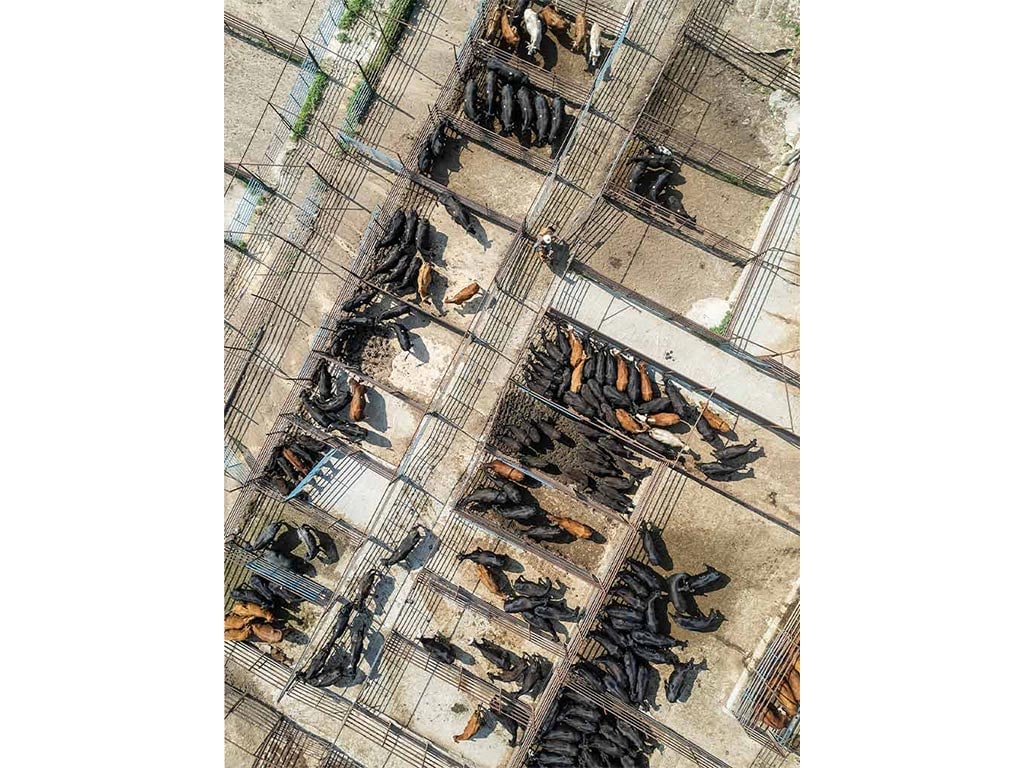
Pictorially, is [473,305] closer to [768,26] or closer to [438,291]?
[438,291]

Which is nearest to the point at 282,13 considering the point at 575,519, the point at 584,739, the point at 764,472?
the point at 575,519

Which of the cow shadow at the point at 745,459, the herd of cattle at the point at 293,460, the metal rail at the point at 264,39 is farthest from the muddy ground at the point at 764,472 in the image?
the metal rail at the point at 264,39

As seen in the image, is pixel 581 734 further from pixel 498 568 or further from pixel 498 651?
pixel 498 568

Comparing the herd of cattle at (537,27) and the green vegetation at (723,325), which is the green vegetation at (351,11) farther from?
the green vegetation at (723,325)

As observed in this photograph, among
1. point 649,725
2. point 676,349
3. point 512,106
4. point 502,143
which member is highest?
point 512,106

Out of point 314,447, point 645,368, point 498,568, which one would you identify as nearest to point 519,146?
point 645,368

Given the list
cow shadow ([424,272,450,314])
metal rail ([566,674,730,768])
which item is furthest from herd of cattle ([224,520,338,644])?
metal rail ([566,674,730,768])
